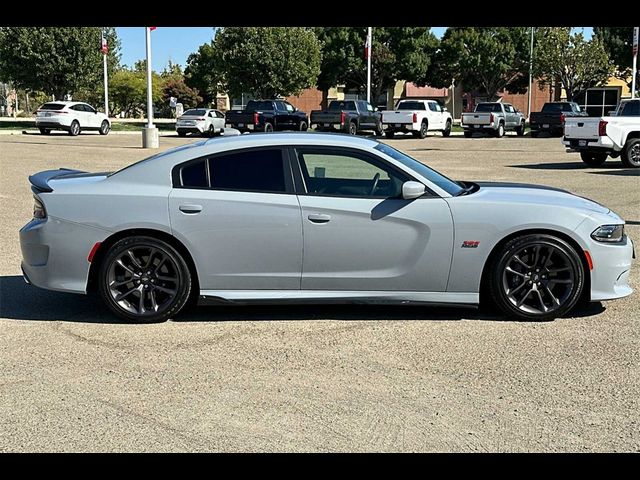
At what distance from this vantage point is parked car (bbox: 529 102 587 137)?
129 ft

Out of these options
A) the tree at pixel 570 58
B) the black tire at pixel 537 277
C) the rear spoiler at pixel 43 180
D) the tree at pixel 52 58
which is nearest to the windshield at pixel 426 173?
the black tire at pixel 537 277

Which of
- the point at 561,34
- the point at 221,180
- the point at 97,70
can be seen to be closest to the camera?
the point at 221,180

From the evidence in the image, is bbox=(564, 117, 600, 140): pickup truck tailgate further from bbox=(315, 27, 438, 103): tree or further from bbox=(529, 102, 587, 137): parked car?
bbox=(315, 27, 438, 103): tree

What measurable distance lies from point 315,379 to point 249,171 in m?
2.05

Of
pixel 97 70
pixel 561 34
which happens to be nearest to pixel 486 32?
pixel 561 34

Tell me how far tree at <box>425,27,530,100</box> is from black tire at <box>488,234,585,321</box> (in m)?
62.2

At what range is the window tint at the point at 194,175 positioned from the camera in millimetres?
6105

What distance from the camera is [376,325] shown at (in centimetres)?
600

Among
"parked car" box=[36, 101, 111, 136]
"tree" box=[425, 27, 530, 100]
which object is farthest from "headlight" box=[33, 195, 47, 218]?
"tree" box=[425, 27, 530, 100]

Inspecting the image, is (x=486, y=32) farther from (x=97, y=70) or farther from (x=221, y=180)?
(x=221, y=180)

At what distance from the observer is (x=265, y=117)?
3519cm

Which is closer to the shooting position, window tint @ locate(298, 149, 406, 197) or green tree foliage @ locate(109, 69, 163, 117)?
window tint @ locate(298, 149, 406, 197)

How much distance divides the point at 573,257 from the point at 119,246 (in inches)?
142

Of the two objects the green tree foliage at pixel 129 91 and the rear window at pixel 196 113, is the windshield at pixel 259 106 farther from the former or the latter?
the green tree foliage at pixel 129 91
